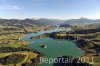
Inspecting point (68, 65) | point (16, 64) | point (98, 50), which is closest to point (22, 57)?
point (16, 64)

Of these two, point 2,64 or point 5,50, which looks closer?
point 2,64

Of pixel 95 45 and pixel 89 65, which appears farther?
pixel 95 45

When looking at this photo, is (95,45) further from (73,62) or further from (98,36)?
(73,62)

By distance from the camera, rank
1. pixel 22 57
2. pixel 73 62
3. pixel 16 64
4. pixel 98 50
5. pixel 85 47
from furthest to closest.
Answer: pixel 85 47
pixel 98 50
pixel 22 57
pixel 16 64
pixel 73 62

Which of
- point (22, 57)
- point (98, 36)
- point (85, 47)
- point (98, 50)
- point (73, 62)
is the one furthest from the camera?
point (98, 36)

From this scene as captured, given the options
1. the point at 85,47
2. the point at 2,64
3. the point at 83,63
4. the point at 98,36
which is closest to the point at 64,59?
the point at 83,63

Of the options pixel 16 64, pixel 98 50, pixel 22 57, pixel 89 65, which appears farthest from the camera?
pixel 98 50

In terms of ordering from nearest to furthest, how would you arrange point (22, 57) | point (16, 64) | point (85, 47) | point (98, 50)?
point (16, 64) < point (22, 57) < point (98, 50) < point (85, 47)

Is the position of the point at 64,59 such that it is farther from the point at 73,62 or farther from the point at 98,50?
the point at 98,50
